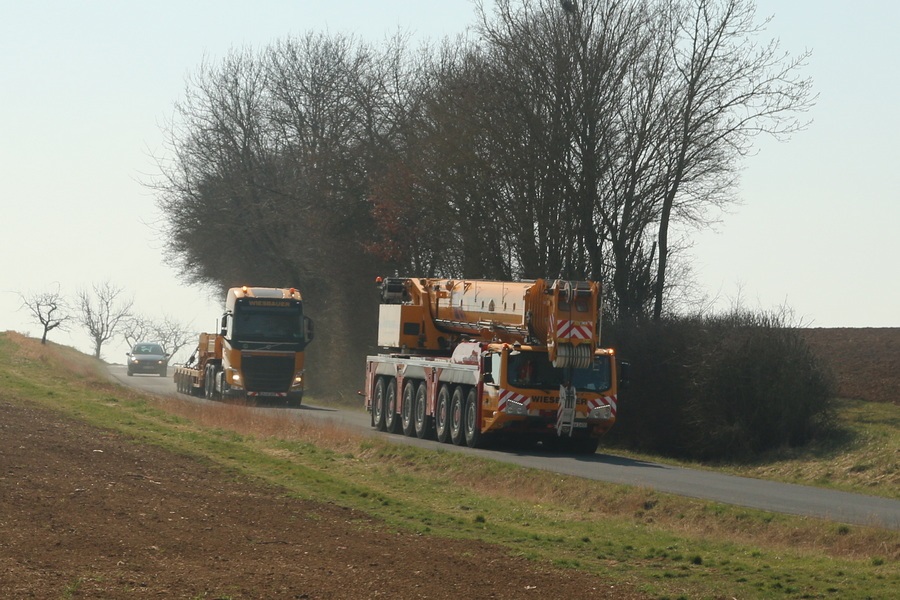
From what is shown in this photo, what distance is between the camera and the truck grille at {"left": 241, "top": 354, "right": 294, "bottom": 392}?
4134cm

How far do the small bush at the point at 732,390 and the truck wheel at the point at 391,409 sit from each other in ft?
20.5

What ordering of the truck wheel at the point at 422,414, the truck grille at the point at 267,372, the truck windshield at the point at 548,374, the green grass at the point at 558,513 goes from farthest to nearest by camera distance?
1. the truck grille at the point at 267,372
2. the truck wheel at the point at 422,414
3. the truck windshield at the point at 548,374
4. the green grass at the point at 558,513

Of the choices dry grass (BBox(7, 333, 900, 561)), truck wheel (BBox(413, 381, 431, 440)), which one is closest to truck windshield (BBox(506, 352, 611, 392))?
dry grass (BBox(7, 333, 900, 561))

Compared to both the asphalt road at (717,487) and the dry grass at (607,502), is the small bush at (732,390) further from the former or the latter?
the dry grass at (607,502)

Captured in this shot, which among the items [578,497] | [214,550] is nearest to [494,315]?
[578,497]

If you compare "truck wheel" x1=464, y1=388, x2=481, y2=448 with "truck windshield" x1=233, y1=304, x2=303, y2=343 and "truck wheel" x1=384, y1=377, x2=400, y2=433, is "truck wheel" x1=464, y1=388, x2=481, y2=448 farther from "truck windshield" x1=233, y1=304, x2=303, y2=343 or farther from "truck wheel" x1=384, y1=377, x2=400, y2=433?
"truck windshield" x1=233, y1=304, x2=303, y2=343

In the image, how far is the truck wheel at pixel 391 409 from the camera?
3225 cm

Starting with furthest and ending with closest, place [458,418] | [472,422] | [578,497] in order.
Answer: [458,418] < [472,422] < [578,497]

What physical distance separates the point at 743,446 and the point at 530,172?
37.2ft

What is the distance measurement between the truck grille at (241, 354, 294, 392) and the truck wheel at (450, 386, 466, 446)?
14.4 metres

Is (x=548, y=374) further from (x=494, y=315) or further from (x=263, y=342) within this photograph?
(x=263, y=342)

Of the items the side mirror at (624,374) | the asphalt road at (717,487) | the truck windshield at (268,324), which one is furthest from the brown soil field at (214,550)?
the truck windshield at (268,324)

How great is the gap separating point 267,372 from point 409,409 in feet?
38.1

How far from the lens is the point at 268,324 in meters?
41.3
